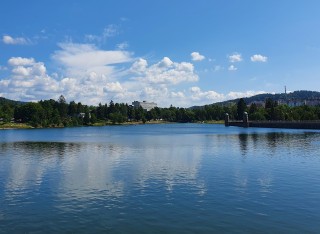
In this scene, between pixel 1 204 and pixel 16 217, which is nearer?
pixel 16 217

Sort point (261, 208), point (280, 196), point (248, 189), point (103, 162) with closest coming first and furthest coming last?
point (261, 208) < point (280, 196) < point (248, 189) < point (103, 162)

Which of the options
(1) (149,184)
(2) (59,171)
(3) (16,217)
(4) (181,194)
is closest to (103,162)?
(2) (59,171)

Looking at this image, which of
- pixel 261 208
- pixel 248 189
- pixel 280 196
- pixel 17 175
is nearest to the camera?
pixel 261 208

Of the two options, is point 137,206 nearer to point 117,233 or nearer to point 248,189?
point 117,233

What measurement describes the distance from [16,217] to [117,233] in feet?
32.9

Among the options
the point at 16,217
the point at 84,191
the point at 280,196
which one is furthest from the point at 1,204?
the point at 280,196

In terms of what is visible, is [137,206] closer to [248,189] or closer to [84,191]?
[84,191]

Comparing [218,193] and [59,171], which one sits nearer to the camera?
[218,193]

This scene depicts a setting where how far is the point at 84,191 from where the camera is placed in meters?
39.5

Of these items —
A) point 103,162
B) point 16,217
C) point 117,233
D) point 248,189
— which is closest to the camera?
point 117,233

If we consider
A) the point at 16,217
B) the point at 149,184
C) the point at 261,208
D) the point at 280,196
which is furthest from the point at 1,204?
the point at 280,196

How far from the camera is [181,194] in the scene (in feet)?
124

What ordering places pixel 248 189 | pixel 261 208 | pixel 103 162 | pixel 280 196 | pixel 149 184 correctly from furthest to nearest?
pixel 103 162 → pixel 149 184 → pixel 248 189 → pixel 280 196 → pixel 261 208

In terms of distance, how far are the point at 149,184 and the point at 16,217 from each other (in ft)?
55.8
